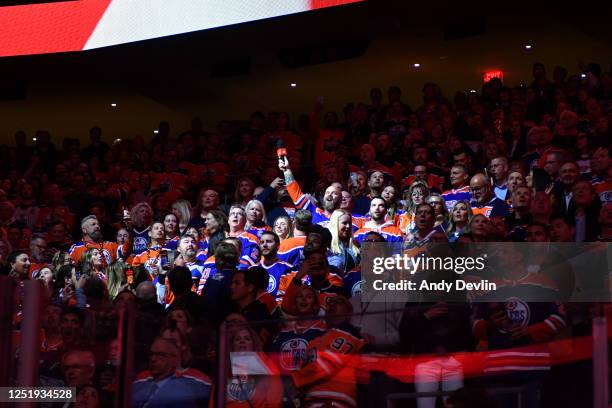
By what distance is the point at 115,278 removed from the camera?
6941mm

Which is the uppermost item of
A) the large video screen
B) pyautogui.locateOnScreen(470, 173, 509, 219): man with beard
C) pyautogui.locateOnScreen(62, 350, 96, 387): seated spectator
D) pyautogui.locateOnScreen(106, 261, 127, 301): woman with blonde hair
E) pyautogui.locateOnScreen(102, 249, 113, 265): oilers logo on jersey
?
the large video screen

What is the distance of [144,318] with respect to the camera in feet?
10.9

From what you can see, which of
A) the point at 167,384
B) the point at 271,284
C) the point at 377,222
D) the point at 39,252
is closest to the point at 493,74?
the point at 377,222

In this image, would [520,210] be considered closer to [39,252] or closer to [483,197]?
[483,197]

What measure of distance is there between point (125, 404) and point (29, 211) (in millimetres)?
6879

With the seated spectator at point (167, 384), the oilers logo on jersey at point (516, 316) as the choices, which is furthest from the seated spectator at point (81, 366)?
the oilers logo on jersey at point (516, 316)

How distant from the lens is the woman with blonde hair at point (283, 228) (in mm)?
7248

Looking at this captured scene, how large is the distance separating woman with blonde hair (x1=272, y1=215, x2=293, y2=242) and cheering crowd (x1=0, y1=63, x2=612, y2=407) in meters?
0.04

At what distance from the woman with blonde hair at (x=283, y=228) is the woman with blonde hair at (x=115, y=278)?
1.12 m

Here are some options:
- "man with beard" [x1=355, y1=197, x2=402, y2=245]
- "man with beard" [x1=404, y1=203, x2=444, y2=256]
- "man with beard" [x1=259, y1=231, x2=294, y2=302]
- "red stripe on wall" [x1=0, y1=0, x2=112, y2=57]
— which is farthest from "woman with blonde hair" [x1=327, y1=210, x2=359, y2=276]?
"red stripe on wall" [x1=0, y1=0, x2=112, y2=57]

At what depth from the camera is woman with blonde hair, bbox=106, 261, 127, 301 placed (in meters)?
6.87

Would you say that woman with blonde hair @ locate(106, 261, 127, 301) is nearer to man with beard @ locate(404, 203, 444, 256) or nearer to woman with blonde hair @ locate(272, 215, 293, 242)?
woman with blonde hair @ locate(272, 215, 293, 242)

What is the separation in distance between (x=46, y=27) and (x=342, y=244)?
17.9 feet

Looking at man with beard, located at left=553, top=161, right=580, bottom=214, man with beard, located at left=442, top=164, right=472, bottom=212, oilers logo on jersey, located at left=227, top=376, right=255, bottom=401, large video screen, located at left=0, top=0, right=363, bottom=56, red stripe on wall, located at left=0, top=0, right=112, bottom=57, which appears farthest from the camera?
red stripe on wall, located at left=0, top=0, right=112, bottom=57
